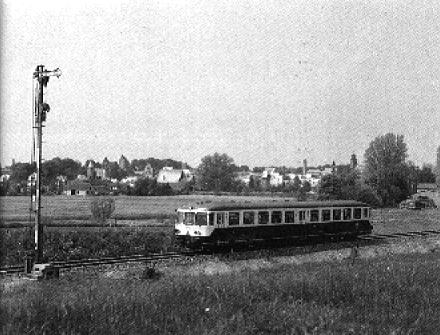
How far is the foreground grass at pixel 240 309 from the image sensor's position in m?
7.46

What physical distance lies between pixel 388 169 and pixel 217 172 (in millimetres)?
38347

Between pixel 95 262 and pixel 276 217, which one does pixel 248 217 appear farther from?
pixel 95 262

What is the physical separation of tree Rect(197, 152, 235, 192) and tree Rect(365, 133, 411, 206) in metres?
31.7

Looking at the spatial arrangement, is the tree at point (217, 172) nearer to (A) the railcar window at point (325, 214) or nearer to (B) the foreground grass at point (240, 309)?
(A) the railcar window at point (325, 214)

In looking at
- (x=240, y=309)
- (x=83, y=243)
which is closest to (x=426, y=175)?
(x=83, y=243)

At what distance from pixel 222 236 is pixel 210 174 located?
7939 cm

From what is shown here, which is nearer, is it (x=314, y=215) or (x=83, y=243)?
(x=83, y=243)

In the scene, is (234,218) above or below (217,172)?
below

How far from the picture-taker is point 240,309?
880 cm

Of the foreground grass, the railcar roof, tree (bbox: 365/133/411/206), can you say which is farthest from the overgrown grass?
tree (bbox: 365/133/411/206)

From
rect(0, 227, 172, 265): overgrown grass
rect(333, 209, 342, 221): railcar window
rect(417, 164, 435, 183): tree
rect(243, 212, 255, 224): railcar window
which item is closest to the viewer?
rect(0, 227, 172, 265): overgrown grass

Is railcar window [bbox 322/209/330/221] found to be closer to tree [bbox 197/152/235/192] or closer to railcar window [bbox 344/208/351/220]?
railcar window [bbox 344/208/351/220]

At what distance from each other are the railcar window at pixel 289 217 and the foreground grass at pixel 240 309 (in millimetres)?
18575

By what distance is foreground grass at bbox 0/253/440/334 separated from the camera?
24.5 ft
